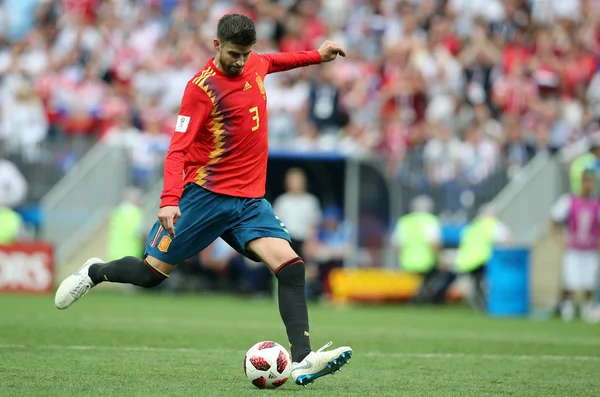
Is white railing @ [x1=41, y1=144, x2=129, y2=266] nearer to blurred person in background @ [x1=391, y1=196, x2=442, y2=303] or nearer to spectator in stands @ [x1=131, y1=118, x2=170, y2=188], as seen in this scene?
spectator in stands @ [x1=131, y1=118, x2=170, y2=188]

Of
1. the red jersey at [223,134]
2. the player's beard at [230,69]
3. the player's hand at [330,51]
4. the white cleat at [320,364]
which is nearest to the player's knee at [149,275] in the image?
the red jersey at [223,134]

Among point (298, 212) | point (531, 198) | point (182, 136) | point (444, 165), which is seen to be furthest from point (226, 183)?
point (444, 165)

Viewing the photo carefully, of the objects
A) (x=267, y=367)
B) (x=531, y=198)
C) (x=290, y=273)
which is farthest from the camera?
(x=531, y=198)

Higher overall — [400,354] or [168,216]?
[168,216]

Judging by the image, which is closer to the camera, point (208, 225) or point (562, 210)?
point (208, 225)

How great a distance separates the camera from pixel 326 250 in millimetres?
19422

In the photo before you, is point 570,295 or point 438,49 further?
point 438,49

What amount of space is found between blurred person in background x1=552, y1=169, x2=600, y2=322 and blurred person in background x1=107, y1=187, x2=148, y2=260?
7.17m

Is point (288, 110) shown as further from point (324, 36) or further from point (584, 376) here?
point (584, 376)

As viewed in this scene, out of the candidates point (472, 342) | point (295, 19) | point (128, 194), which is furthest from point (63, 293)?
point (295, 19)

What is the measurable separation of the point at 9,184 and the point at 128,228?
2.20 metres

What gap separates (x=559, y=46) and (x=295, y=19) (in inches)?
197

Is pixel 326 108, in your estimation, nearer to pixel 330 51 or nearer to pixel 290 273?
pixel 330 51

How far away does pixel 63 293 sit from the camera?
819cm
